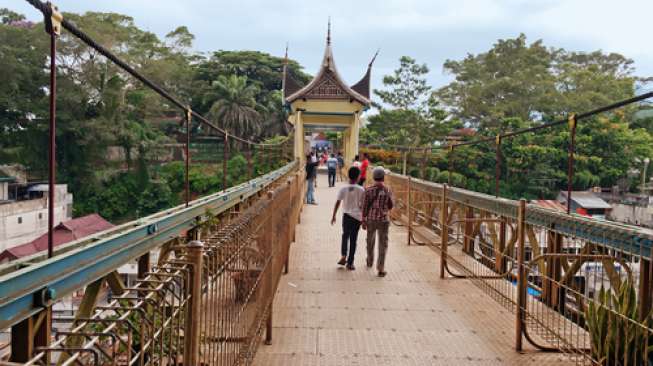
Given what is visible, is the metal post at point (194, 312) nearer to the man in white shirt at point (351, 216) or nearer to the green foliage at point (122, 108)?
the man in white shirt at point (351, 216)

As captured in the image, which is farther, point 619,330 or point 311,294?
point 311,294

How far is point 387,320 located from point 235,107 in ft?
128

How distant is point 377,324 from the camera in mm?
4816

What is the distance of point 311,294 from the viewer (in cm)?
579

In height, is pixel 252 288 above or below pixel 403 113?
below

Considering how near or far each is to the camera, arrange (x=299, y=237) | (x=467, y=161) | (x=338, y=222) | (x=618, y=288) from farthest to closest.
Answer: (x=467, y=161) → (x=338, y=222) → (x=299, y=237) → (x=618, y=288)

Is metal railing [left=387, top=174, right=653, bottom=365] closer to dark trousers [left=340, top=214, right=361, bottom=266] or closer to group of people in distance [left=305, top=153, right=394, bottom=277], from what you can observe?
group of people in distance [left=305, top=153, right=394, bottom=277]

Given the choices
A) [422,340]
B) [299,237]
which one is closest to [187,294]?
[422,340]

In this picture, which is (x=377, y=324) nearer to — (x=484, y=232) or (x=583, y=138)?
(x=484, y=232)

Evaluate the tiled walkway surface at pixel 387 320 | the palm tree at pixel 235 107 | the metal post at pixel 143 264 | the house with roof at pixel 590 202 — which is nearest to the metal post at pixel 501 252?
the tiled walkway surface at pixel 387 320

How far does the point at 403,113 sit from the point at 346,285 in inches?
1286

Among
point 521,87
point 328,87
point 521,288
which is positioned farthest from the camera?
point 521,87

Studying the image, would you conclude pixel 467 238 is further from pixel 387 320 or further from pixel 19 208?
pixel 19 208

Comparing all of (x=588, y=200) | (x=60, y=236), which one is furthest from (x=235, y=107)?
(x=60, y=236)
